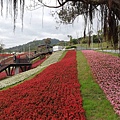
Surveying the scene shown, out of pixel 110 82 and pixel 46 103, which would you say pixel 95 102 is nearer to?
pixel 46 103

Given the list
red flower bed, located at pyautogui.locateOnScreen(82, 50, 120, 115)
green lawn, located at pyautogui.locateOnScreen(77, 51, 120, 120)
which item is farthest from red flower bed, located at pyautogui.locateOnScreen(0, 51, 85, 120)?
red flower bed, located at pyautogui.locateOnScreen(82, 50, 120, 115)

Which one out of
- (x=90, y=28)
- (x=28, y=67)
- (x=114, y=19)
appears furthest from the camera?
(x=28, y=67)

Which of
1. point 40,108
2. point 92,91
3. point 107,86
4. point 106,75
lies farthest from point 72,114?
point 106,75

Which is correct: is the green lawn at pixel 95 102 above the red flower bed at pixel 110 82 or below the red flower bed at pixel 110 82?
below

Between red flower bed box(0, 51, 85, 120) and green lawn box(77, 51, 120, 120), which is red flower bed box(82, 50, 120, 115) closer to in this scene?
green lawn box(77, 51, 120, 120)

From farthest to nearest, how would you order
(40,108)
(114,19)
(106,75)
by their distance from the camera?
(106,75)
(40,108)
(114,19)

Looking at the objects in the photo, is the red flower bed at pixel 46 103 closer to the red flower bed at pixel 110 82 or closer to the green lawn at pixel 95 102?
the green lawn at pixel 95 102

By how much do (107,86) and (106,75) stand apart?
182 cm

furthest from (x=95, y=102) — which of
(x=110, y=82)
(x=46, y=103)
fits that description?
(x=110, y=82)

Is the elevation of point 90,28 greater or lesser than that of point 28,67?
greater

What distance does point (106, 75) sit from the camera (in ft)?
37.9

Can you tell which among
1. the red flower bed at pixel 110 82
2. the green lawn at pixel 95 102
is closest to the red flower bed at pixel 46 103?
the green lawn at pixel 95 102

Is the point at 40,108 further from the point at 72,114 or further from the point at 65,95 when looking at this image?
the point at 65,95

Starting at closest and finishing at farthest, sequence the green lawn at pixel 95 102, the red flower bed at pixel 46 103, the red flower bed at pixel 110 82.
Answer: the red flower bed at pixel 46 103, the green lawn at pixel 95 102, the red flower bed at pixel 110 82
